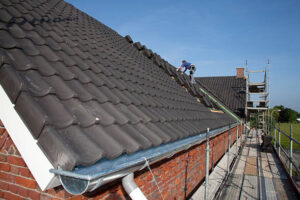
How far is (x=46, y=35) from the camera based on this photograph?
9.37 ft

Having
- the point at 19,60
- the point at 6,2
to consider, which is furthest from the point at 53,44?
the point at 6,2

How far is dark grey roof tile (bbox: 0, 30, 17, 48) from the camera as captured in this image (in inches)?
77.7

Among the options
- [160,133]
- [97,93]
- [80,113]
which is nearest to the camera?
[80,113]

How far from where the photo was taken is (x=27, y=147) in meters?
1.47

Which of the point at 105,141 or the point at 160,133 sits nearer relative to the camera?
the point at 105,141

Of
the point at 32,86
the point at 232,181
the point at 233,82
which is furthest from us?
the point at 233,82

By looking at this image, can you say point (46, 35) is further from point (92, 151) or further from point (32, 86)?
point (92, 151)

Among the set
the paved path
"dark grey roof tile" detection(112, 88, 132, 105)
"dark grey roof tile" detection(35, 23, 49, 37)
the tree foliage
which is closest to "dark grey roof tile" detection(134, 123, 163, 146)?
"dark grey roof tile" detection(112, 88, 132, 105)

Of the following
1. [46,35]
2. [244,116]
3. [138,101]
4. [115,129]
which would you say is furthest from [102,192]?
[244,116]

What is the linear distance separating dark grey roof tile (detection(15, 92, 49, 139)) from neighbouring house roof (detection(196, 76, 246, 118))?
18.8m

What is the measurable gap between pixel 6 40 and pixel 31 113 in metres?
1.07

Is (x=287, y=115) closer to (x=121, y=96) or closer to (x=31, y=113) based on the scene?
(x=121, y=96)

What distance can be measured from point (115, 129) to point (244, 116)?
19492 mm

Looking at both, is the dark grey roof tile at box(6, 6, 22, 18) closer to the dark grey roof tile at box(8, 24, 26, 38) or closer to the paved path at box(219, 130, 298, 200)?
the dark grey roof tile at box(8, 24, 26, 38)
